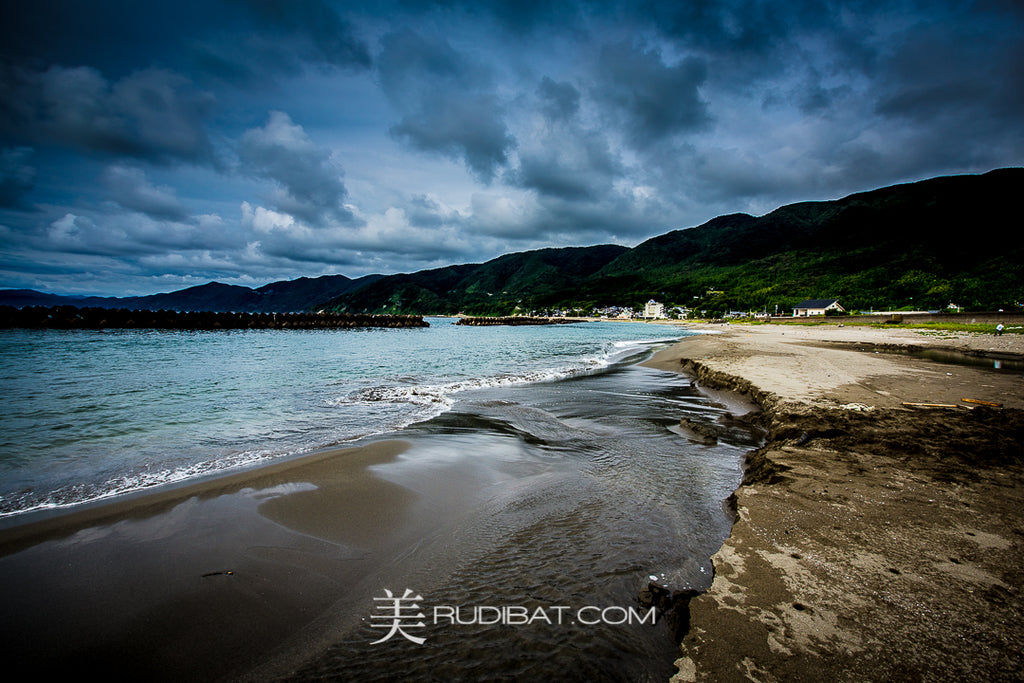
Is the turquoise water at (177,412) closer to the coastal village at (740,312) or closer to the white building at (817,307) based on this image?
the coastal village at (740,312)

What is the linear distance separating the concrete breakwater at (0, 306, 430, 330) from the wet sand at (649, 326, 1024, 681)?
2925 inches

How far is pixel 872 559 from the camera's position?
148 inches

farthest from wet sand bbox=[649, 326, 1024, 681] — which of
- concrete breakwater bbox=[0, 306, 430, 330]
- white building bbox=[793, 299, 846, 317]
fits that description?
white building bbox=[793, 299, 846, 317]

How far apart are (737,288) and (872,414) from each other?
179357 mm

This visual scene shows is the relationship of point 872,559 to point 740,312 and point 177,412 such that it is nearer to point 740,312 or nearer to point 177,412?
point 177,412

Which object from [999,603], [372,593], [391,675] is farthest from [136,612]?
[999,603]

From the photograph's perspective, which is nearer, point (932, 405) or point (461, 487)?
point (461, 487)

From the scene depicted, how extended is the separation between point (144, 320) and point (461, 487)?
2866 inches

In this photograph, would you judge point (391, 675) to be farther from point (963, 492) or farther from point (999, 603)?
point (963, 492)

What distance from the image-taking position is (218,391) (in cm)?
1405

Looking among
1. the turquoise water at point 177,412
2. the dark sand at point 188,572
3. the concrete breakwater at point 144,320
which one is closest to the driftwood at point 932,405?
the turquoise water at point 177,412

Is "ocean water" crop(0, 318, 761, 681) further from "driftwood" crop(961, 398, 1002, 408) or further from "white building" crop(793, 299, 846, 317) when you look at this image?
"white building" crop(793, 299, 846, 317)

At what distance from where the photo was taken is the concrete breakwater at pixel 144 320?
160 feet

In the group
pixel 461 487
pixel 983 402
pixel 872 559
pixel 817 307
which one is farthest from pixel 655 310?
pixel 872 559
